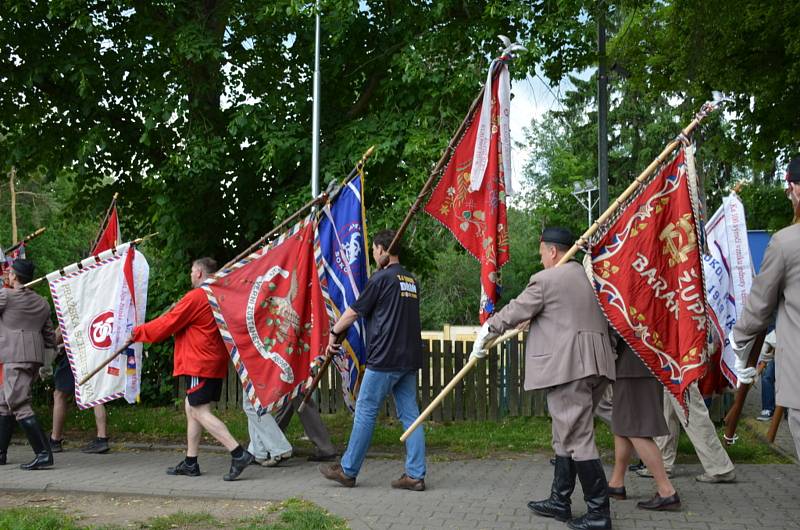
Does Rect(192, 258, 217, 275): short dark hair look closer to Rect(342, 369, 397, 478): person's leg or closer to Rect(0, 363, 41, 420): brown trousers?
Rect(0, 363, 41, 420): brown trousers

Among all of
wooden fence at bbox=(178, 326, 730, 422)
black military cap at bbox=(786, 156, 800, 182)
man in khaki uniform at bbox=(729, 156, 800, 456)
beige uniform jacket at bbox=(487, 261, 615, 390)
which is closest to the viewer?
man in khaki uniform at bbox=(729, 156, 800, 456)

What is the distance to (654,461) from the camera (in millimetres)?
6242

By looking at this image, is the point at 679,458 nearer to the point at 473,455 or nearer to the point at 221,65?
the point at 473,455

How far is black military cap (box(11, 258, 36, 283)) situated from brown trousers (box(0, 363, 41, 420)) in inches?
35.6

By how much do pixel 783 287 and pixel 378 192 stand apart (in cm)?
896

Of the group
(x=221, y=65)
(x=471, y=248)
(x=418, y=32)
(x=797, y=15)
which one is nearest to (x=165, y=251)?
(x=221, y=65)

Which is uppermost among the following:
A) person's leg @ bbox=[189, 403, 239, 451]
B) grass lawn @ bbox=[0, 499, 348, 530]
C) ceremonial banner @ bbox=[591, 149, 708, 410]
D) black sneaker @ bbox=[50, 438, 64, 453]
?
ceremonial banner @ bbox=[591, 149, 708, 410]

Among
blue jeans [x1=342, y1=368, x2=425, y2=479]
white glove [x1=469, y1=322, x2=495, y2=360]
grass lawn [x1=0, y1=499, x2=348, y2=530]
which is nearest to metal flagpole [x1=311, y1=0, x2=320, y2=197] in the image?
blue jeans [x1=342, y1=368, x2=425, y2=479]

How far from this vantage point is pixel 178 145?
1275cm

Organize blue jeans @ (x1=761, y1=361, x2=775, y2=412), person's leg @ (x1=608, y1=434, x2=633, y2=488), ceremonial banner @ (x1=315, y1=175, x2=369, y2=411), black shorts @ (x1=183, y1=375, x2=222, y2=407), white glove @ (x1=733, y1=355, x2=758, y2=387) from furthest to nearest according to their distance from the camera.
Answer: blue jeans @ (x1=761, y1=361, x2=775, y2=412), ceremonial banner @ (x1=315, y1=175, x2=369, y2=411), black shorts @ (x1=183, y1=375, x2=222, y2=407), person's leg @ (x1=608, y1=434, x2=633, y2=488), white glove @ (x1=733, y1=355, x2=758, y2=387)

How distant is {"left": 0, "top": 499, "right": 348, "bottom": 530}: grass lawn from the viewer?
5.79 meters

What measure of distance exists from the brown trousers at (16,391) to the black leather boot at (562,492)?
512 centimetres

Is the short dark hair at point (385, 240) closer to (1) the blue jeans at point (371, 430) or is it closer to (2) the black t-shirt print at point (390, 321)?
(2) the black t-shirt print at point (390, 321)

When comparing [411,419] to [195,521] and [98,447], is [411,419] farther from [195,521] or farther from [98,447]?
[98,447]
